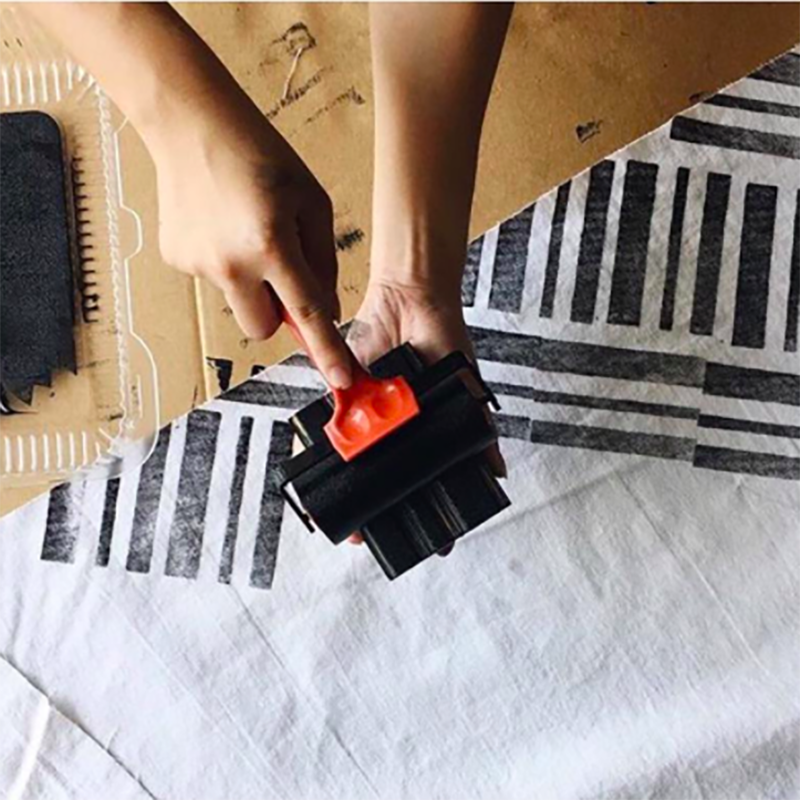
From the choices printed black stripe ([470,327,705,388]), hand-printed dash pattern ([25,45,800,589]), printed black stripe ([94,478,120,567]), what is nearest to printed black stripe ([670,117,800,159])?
Answer: hand-printed dash pattern ([25,45,800,589])

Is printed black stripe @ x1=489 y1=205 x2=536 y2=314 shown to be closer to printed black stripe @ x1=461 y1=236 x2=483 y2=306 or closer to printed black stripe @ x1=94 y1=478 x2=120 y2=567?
printed black stripe @ x1=461 y1=236 x2=483 y2=306

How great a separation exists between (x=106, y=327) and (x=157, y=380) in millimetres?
39

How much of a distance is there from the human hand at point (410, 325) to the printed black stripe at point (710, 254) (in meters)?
0.12

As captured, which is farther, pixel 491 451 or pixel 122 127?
pixel 122 127

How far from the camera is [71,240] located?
26.6 inches

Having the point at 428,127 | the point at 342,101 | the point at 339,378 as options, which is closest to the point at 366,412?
the point at 339,378

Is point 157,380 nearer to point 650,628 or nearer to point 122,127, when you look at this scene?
point 122,127

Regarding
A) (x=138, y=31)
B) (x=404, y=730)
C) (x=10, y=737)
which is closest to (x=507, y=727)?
(x=404, y=730)

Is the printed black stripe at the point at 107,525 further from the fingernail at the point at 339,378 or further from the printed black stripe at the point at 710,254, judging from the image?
the printed black stripe at the point at 710,254

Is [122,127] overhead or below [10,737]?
overhead

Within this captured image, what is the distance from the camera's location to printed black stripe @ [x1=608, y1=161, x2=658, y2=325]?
2.11 feet

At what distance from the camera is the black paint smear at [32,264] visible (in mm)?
656

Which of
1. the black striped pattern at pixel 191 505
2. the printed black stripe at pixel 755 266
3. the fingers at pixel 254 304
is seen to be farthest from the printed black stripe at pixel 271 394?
the printed black stripe at pixel 755 266

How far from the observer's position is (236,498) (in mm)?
636
